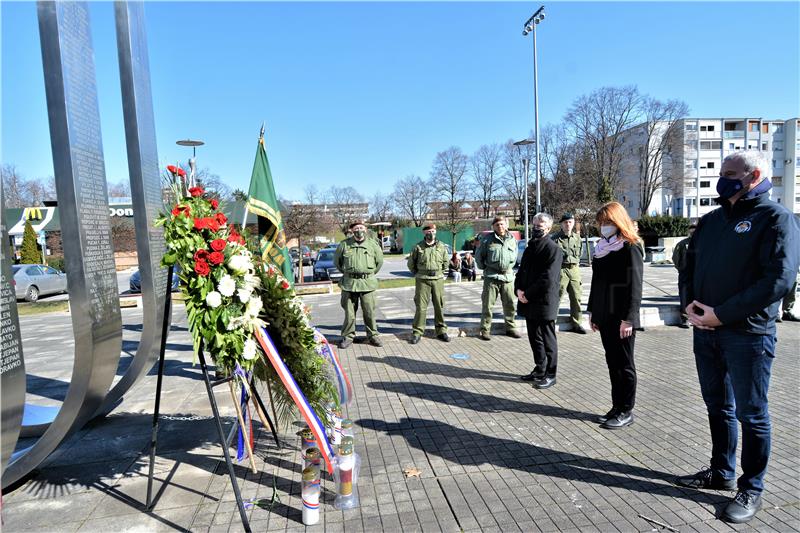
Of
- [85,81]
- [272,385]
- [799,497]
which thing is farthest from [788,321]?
[85,81]

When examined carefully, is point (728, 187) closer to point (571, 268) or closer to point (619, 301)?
point (619, 301)

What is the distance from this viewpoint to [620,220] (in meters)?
4.02

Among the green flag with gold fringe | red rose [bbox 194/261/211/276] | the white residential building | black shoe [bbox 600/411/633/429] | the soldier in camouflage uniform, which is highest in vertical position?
the white residential building

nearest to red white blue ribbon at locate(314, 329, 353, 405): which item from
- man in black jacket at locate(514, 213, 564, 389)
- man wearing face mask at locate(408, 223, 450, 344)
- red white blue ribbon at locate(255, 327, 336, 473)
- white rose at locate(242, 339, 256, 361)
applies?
red white blue ribbon at locate(255, 327, 336, 473)

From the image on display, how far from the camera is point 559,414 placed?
14.5 feet

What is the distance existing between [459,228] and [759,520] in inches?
1591

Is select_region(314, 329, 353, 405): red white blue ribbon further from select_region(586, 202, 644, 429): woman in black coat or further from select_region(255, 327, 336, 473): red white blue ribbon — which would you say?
select_region(586, 202, 644, 429): woman in black coat

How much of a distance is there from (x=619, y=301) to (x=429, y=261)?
3822 millimetres

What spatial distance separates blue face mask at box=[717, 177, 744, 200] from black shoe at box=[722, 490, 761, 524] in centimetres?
185

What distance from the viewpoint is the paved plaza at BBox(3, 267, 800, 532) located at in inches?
113

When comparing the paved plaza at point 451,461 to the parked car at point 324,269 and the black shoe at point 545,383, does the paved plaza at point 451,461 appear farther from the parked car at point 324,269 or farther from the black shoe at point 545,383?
the parked car at point 324,269

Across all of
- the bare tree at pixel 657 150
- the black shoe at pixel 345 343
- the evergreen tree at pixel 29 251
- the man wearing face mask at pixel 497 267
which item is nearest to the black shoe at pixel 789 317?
the man wearing face mask at pixel 497 267

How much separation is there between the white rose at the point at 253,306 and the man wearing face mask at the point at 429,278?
4.74 metres

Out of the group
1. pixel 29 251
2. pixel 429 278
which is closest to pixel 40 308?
pixel 29 251
